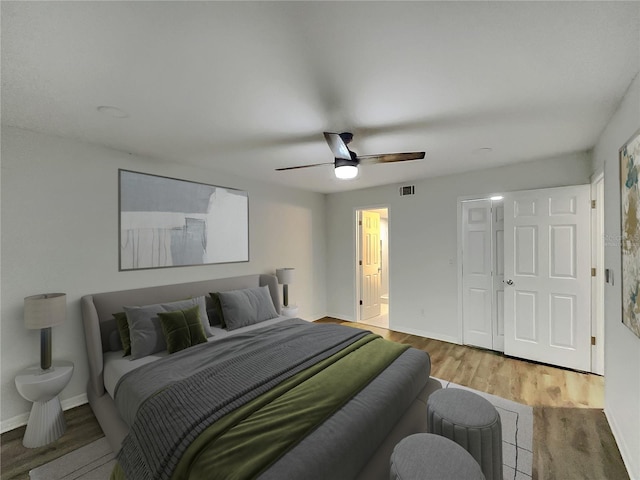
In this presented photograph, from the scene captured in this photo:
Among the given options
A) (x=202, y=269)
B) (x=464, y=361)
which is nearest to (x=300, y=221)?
(x=202, y=269)

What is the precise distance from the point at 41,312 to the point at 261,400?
6.53ft

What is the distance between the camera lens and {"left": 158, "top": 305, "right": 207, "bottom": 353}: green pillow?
2.55m

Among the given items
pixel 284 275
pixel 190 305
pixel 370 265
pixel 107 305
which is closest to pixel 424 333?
pixel 370 265

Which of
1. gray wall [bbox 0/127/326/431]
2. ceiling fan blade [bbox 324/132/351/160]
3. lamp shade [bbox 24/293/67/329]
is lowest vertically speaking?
lamp shade [bbox 24/293/67/329]

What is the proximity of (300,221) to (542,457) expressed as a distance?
4.14 metres

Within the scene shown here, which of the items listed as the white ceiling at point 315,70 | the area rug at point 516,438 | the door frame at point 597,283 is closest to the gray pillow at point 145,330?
the white ceiling at point 315,70

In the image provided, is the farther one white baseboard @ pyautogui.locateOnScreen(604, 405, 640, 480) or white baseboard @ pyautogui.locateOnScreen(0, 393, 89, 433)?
white baseboard @ pyautogui.locateOnScreen(0, 393, 89, 433)

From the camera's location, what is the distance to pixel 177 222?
3.40 meters

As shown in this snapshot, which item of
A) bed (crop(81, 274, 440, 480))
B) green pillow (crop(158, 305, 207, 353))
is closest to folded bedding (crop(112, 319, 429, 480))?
bed (crop(81, 274, 440, 480))

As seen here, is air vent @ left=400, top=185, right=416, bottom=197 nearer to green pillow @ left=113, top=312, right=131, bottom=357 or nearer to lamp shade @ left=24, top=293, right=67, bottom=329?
green pillow @ left=113, top=312, right=131, bottom=357

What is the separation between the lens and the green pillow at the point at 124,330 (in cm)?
259

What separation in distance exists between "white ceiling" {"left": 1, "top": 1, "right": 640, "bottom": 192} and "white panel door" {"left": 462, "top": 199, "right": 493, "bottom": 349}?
142 cm

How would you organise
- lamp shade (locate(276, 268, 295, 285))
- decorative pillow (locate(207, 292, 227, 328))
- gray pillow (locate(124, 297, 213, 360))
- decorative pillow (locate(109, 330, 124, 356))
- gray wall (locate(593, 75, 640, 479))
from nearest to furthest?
gray wall (locate(593, 75, 640, 479))
gray pillow (locate(124, 297, 213, 360))
decorative pillow (locate(109, 330, 124, 356))
decorative pillow (locate(207, 292, 227, 328))
lamp shade (locate(276, 268, 295, 285))

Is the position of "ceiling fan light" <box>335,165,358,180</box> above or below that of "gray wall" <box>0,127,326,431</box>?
→ above
